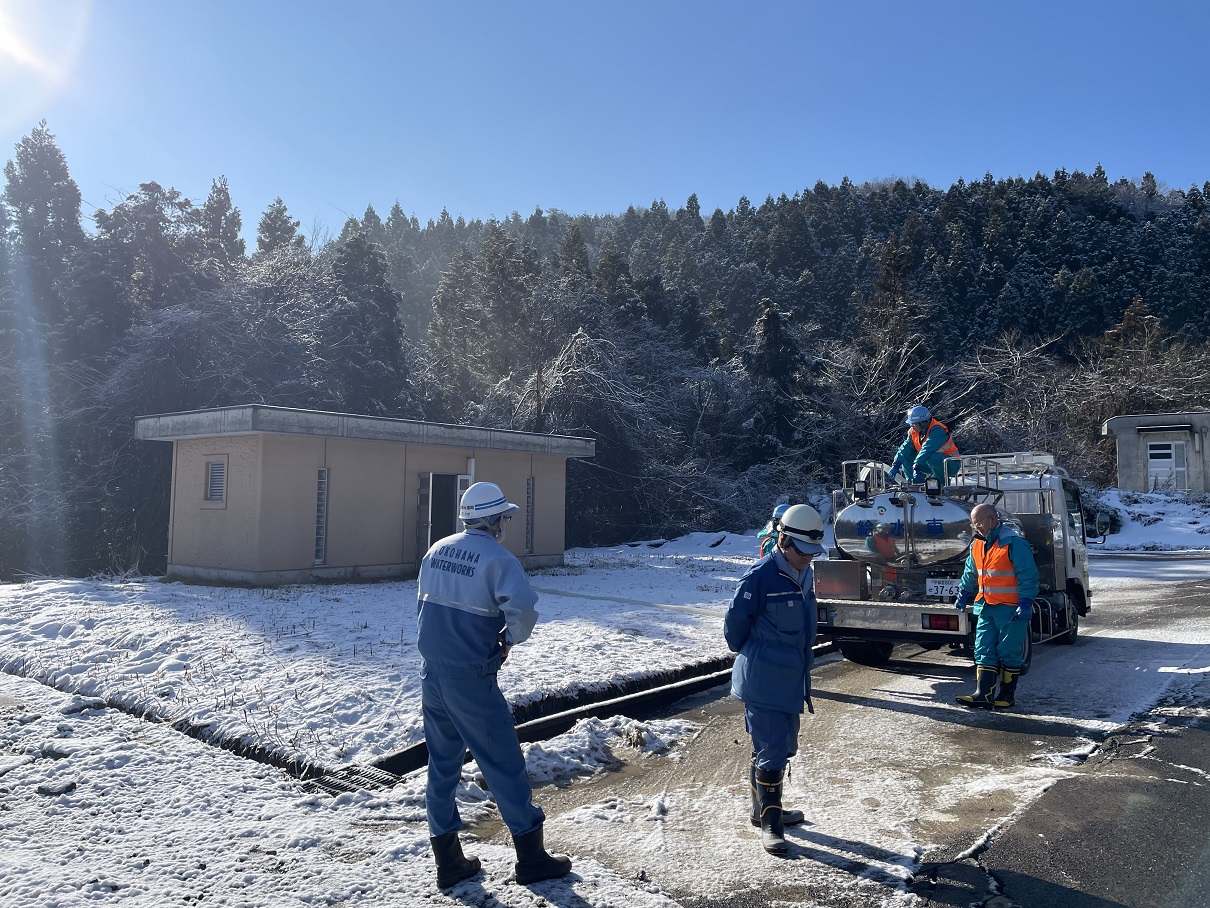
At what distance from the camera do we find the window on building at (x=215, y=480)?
621 inches

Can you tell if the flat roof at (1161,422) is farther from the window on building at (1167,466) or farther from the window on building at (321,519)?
the window on building at (321,519)

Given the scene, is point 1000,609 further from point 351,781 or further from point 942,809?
point 351,781

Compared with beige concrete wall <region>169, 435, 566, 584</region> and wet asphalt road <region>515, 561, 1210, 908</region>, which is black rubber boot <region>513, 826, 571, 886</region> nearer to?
wet asphalt road <region>515, 561, 1210, 908</region>

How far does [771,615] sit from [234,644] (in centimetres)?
668

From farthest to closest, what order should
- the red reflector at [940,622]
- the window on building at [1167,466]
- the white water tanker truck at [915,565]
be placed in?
the window on building at [1167,466] → the white water tanker truck at [915,565] → the red reflector at [940,622]

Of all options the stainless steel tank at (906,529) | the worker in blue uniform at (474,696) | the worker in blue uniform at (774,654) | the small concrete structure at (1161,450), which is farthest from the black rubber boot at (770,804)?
the small concrete structure at (1161,450)

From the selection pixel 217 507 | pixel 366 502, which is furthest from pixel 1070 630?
pixel 217 507

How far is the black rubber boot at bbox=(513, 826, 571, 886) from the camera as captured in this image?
14.0 feet

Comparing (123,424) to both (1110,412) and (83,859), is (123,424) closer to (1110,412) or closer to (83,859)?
(83,859)

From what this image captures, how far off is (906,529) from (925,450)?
968 mm

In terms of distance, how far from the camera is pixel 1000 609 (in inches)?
312

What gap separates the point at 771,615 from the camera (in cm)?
486

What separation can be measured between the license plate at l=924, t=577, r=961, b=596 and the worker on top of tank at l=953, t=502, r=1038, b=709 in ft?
3.61

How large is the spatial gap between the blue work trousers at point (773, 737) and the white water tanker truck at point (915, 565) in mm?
4452
